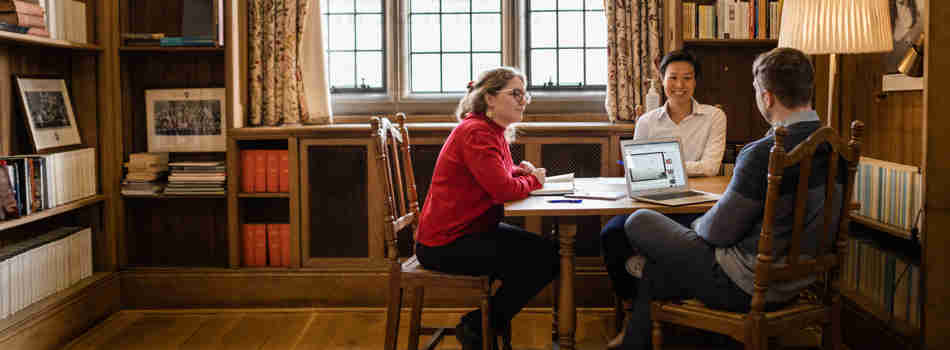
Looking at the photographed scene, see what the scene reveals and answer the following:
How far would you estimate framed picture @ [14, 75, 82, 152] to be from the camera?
10.8 ft

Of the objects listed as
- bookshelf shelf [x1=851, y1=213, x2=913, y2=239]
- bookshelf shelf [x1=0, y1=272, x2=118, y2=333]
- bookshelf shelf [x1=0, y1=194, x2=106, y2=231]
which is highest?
bookshelf shelf [x1=0, y1=194, x2=106, y2=231]

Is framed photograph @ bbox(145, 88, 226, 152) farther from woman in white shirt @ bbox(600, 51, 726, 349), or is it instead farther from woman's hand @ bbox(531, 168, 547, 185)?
woman in white shirt @ bbox(600, 51, 726, 349)

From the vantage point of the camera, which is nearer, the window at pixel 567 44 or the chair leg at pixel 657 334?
the chair leg at pixel 657 334

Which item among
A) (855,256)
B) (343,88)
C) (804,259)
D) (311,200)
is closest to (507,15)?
(343,88)

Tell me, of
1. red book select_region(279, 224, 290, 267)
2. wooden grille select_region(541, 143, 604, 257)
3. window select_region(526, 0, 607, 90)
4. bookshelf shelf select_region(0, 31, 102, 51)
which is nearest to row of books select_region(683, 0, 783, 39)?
window select_region(526, 0, 607, 90)

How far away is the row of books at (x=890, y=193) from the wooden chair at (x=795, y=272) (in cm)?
45

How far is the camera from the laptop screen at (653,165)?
2.70m

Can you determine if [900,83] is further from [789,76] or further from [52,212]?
[52,212]

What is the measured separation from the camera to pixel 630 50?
13.1 feet

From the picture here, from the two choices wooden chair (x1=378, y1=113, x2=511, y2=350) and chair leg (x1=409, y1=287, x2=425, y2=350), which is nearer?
wooden chair (x1=378, y1=113, x2=511, y2=350)

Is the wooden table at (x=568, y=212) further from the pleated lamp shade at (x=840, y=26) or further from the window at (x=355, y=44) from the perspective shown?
the window at (x=355, y=44)

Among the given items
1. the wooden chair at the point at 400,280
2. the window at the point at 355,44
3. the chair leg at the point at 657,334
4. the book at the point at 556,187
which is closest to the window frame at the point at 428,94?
the window at the point at 355,44

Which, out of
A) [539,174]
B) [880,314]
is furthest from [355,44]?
[880,314]

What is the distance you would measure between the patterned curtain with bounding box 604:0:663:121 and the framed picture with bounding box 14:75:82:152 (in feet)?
8.65
